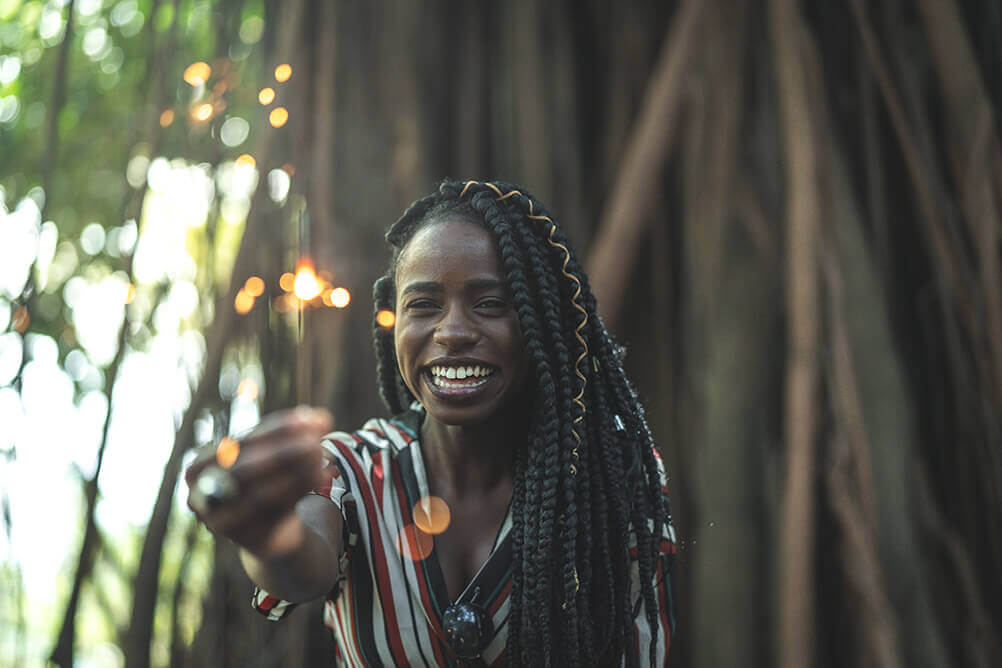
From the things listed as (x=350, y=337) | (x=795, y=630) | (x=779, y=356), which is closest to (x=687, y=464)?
→ (x=779, y=356)

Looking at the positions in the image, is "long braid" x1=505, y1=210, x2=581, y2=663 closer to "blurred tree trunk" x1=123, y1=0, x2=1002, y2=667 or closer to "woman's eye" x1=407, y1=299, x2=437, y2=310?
"woman's eye" x1=407, y1=299, x2=437, y2=310

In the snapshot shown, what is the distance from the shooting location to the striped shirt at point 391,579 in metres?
0.97

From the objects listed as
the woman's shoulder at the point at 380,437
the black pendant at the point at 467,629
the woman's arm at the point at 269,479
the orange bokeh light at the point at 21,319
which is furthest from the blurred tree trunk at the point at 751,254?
the woman's arm at the point at 269,479

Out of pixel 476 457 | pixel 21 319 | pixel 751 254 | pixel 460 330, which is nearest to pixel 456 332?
pixel 460 330

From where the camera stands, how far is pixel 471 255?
0.97 metres

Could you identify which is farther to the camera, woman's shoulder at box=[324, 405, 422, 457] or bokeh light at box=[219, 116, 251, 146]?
bokeh light at box=[219, 116, 251, 146]

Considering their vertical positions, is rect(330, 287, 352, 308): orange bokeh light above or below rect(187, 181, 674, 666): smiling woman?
above

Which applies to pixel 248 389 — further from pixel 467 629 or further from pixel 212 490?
pixel 212 490

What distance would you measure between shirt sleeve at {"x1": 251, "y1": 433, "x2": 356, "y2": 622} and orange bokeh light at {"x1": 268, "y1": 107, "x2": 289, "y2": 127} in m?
0.98

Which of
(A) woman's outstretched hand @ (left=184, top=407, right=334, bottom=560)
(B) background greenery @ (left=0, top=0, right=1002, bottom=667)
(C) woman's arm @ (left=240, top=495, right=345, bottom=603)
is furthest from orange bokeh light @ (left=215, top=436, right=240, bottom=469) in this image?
(B) background greenery @ (left=0, top=0, right=1002, bottom=667)

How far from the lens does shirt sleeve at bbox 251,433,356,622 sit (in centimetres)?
95

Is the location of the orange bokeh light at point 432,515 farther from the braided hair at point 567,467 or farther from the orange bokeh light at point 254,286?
the orange bokeh light at point 254,286

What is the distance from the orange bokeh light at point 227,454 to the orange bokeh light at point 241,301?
1127 mm

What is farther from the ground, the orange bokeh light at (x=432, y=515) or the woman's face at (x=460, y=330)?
the woman's face at (x=460, y=330)
